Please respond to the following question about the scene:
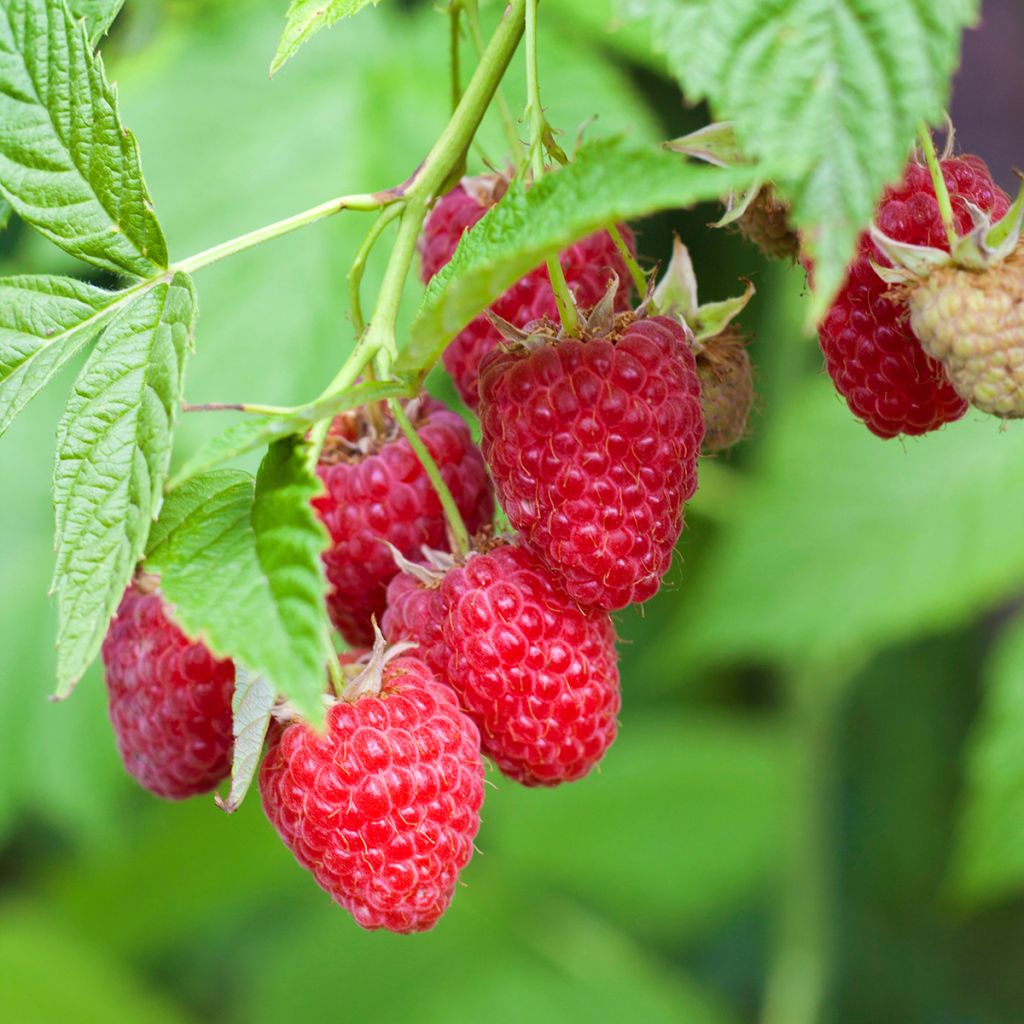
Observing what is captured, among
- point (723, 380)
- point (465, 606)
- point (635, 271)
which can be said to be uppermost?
point (635, 271)

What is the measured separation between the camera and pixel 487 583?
114 cm

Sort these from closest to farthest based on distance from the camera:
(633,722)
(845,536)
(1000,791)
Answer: (1000,791), (845,536), (633,722)

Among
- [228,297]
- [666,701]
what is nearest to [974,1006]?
[666,701]

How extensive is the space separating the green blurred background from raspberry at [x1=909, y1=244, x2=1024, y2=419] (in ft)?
2.59

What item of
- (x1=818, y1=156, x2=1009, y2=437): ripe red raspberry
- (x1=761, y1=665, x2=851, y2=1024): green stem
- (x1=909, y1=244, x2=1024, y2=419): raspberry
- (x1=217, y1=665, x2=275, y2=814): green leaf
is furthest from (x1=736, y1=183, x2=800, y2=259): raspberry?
(x1=761, y1=665, x2=851, y2=1024): green stem

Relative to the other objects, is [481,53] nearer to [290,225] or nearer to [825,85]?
[290,225]

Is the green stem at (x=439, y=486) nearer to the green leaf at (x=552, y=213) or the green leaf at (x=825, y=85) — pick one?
the green leaf at (x=552, y=213)

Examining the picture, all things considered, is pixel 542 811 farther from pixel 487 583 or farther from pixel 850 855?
pixel 487 583

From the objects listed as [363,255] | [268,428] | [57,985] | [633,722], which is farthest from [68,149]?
[633,722]

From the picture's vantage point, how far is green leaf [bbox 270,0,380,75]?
3.34 feet

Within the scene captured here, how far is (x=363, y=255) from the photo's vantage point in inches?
43.1

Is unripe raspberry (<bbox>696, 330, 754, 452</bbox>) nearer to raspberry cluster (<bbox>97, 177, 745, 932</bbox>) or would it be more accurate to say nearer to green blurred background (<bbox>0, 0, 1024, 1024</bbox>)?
raspberry cluster (<bbox>97, 177, 745, 932</bbox>)

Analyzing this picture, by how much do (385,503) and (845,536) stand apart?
5.76ft

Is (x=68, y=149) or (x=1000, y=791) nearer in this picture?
(x=68, y=149)
